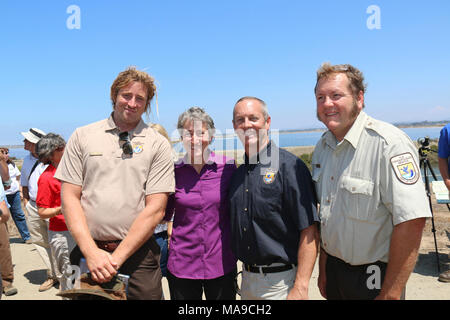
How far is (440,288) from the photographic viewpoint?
5.00 metres

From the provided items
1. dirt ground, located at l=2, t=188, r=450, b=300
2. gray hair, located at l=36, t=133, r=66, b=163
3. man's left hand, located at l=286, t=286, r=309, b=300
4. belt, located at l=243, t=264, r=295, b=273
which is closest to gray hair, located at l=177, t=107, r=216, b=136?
belt, located at l=243, t=264, r=295, b=273

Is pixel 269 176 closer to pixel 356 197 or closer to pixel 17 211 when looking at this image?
pixel 356 197

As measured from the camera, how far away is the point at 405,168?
2.07 metres

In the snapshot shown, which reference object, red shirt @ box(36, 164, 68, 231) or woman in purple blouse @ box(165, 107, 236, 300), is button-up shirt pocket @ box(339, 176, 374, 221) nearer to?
woman in purple blouse @ box(165, 107, 236, 300)

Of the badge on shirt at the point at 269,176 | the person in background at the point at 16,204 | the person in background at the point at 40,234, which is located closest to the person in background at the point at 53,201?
the person in background at the point at 40,234

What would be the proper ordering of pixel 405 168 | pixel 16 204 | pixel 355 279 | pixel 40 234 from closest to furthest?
pixel 405 168, pixel 355 279, pixel 40 234, pixel 16 204

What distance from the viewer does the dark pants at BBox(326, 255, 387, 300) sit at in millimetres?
2271

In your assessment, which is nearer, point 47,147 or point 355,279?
point 355,279

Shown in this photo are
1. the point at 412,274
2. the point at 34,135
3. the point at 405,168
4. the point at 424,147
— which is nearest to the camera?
the point at 405,168

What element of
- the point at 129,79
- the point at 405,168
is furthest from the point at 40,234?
the point at 405,168

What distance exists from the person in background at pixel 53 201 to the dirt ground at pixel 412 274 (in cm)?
122

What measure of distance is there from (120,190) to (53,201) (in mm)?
2537
